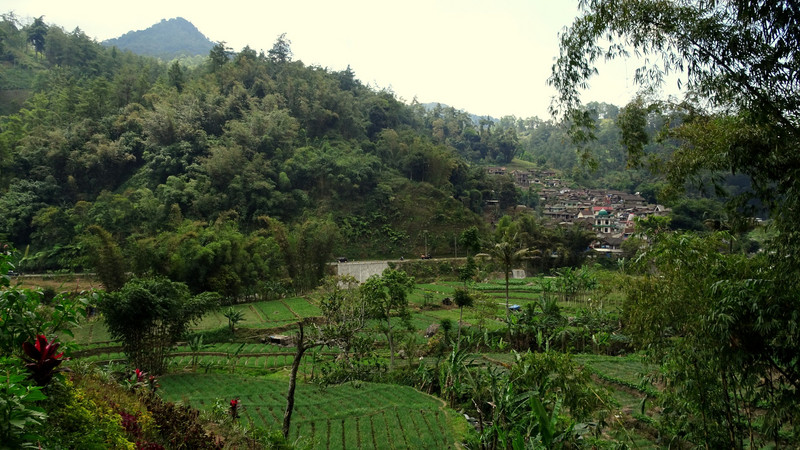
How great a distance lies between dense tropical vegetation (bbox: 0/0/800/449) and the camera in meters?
5.07

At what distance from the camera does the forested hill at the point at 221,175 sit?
30000mm

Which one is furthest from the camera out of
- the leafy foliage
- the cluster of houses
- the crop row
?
the cluster of houses

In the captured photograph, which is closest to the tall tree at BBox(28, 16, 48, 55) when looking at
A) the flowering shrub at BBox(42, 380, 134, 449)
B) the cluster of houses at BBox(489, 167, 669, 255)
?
the cluster of houses at BBox(489, 167, 669, 255)

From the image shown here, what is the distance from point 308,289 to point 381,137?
3201 cm

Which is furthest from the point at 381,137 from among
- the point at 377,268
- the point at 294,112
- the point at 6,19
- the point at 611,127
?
the point at 6,19

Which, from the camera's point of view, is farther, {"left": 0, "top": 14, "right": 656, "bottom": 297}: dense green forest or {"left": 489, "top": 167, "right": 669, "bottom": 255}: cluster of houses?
{"left": 489, "top": 167, "right": 669, "bottom": 255}: cluster of houses

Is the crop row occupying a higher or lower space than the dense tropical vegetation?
lower

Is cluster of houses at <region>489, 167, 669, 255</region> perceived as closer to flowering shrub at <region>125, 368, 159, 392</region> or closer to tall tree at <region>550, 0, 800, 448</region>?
tall tree at <region>550, 0, 800, 448</region>

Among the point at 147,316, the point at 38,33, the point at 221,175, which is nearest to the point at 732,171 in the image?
the point at 147,316

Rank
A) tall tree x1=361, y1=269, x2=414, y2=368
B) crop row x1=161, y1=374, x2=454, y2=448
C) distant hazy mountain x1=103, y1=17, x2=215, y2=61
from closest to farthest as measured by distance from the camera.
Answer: crop row x1=161, y1=374, x2=454, y2=448 < tall tree x1=361, y1=269, x2=414, y2=368 < distant hazy mountain x1=103, y1=17, x2=215, y2=61

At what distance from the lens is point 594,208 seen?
195ft

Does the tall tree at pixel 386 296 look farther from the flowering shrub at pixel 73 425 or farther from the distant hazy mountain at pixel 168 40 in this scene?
the distant hazy mountain at pixel 168 40

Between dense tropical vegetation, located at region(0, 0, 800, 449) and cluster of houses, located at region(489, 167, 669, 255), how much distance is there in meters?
3.50

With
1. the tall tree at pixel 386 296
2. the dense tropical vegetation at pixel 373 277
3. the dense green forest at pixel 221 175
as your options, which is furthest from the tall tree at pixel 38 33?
the tall tree at pixel 386 296
